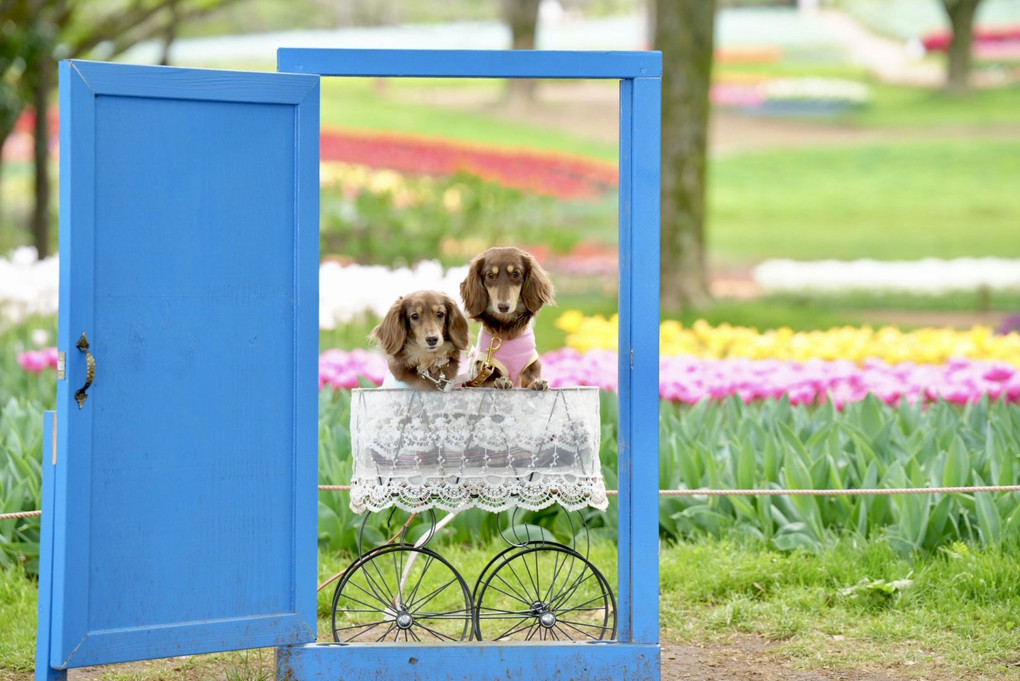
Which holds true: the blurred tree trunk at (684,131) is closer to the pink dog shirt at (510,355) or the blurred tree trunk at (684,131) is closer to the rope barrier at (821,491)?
the rope barrier at (821,491)

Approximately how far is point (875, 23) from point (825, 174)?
449 centimetres

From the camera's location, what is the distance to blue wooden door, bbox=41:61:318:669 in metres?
3.27

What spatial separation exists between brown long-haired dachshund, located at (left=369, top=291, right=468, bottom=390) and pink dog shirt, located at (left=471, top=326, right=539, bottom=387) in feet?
0.18

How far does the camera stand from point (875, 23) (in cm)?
2438

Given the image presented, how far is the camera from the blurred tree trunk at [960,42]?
22.5m

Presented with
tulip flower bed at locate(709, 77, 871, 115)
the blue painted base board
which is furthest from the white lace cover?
tulip flower bed at locate(709, 77, 871, 115)

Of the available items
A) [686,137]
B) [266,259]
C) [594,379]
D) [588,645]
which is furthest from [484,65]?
[686,137]

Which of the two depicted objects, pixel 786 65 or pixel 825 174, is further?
pixel 786 65

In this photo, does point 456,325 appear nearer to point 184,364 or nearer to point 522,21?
point 184,364

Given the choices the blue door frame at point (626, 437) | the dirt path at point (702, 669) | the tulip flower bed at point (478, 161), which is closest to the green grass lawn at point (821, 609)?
the dirt path at point (702, 669)

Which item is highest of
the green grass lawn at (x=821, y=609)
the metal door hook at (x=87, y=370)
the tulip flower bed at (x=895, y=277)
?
the tulip flower bed at (x=895, y=277)

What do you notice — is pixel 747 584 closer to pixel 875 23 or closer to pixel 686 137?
pixel 686 137

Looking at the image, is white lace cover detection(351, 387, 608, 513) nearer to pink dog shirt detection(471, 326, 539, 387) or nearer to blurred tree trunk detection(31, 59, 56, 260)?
pink dog shirt detection(471, 326, 539, 387)

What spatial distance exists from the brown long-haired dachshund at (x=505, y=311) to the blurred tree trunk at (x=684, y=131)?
717cm
